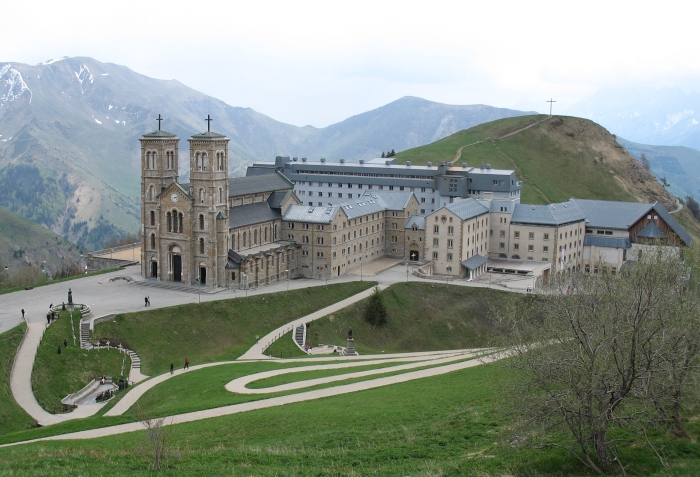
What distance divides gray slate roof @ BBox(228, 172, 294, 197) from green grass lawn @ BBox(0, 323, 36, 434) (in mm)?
38576

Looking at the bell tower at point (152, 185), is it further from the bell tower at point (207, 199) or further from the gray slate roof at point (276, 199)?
the gray slate roof at point (276, 199)

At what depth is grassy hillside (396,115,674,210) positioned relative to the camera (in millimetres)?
168875

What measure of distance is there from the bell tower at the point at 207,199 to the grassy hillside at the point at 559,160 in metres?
79.4

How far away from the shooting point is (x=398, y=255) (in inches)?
4774

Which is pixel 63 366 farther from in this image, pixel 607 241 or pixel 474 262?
pixel 607 241

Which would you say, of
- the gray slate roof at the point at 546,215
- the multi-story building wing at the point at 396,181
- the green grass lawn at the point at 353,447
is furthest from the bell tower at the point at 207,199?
the gray slate roof at the point at 546,215

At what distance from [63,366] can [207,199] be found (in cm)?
3271

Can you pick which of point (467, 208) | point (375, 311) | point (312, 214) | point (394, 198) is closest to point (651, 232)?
point (467, 208)

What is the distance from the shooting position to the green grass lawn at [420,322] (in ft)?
291

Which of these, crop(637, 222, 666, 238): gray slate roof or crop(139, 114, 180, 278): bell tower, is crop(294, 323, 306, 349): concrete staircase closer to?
crop(139, 114, 180, 278): bell tower

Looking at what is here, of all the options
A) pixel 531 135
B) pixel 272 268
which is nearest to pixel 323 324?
pixel 272 268

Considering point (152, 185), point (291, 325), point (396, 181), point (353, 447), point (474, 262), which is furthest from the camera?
point (396, 181)

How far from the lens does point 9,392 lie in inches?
2384

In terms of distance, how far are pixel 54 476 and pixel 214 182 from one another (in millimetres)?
62804
